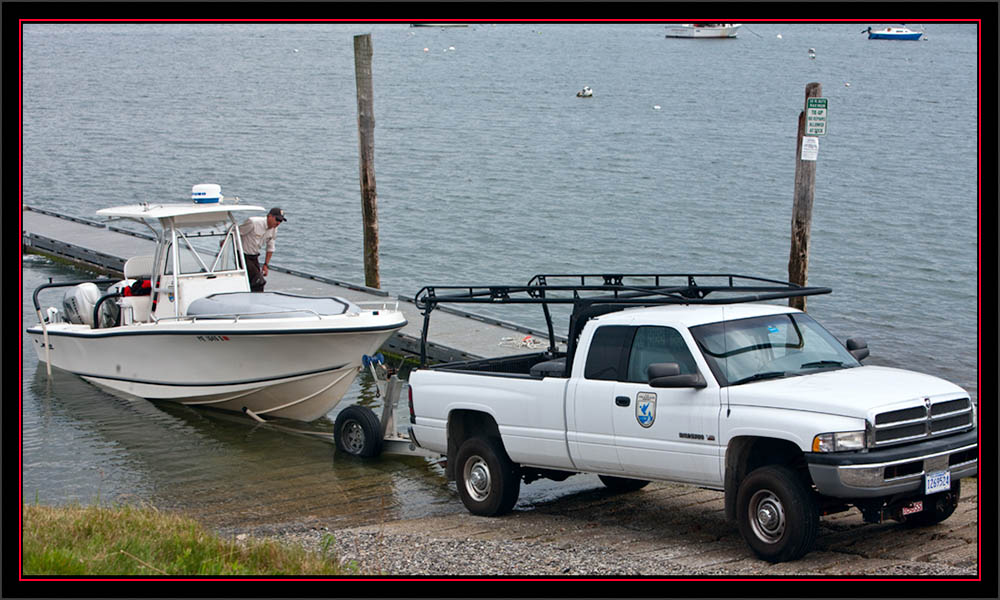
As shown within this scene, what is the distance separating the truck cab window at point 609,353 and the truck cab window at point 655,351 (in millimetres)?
85

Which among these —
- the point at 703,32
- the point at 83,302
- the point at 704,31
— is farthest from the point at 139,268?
the point at 703,32

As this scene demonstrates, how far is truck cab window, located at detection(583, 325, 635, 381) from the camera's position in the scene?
1045cm

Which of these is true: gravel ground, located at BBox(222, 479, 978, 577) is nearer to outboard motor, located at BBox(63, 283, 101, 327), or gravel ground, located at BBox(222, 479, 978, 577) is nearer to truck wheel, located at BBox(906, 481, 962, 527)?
truck wheel, located at BBox(906, 481, 962, 527)

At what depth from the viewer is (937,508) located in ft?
31.9

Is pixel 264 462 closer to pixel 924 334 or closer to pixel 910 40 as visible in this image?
pixel 924 334

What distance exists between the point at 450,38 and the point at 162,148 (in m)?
99.5

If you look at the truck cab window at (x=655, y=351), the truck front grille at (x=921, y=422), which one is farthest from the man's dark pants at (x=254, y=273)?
the truck front grille at (x=921, y=422)

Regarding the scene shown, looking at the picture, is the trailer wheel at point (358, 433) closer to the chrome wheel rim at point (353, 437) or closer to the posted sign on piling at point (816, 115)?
the chrome wheel rim at point (353, 437)

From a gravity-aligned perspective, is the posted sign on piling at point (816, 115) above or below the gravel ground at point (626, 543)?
above

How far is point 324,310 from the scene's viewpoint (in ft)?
53.3

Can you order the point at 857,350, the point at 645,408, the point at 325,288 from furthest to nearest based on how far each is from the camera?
the point at 325,288
the point at 857,350
the point at 645,408

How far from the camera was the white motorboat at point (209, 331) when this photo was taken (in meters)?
16.1

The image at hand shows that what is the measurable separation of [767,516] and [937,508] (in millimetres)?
1602

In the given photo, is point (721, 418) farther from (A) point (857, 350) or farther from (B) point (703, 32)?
(B) point (703, 32)
